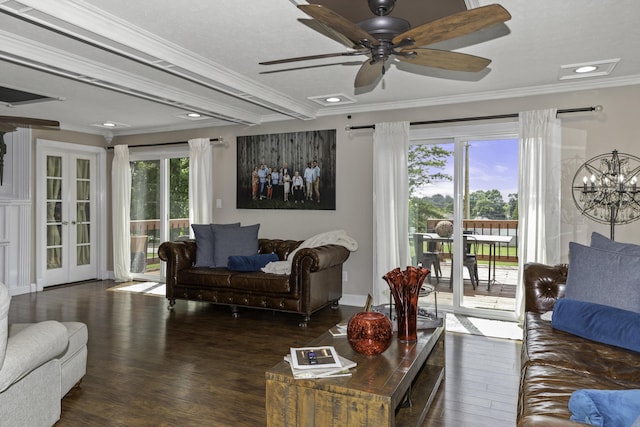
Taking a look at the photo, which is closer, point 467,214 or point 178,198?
point 467,214

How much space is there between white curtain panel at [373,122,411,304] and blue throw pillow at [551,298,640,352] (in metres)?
2.40

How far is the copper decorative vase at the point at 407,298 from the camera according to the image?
256 cm

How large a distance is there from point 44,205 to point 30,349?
520 centimetres

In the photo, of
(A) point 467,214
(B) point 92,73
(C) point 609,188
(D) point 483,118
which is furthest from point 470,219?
(B) point 92,73

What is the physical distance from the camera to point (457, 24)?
6.47 ft

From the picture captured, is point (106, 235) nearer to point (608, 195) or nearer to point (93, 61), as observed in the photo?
point (93, 61)

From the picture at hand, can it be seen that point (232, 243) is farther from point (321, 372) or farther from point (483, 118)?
point (321, 372)

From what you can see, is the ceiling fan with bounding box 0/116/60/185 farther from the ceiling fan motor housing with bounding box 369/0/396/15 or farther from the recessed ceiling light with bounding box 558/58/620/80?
the recessed ceiling light with bounding box 558/58/620/80

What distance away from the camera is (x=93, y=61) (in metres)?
3.66

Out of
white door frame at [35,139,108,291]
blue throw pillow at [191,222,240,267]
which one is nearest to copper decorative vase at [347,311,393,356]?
blue throw pillow at [191,222,240,267]

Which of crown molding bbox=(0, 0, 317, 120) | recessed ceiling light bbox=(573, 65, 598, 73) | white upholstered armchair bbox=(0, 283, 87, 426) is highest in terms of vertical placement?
recessed ceiling light bbox=(573, 65, 598, 73)

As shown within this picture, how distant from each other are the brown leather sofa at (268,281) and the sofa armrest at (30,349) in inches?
95.0

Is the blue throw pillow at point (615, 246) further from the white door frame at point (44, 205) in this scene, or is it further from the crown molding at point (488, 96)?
the white door frame at point (44, 205)

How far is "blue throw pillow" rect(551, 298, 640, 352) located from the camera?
229cm
